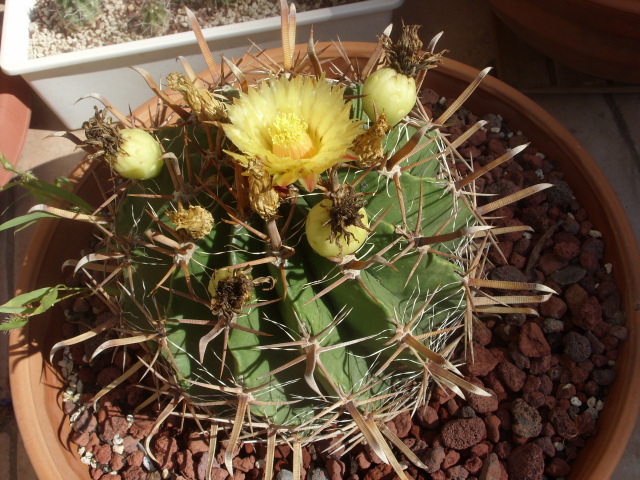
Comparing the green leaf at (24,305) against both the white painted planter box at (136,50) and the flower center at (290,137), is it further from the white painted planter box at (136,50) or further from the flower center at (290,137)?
the white painted planter box at (136,50)

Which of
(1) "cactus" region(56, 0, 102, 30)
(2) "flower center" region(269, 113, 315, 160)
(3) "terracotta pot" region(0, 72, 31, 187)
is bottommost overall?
(3) "terracotta pot" region(0, 72, 31, 187)

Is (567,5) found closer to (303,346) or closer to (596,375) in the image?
(596,375)

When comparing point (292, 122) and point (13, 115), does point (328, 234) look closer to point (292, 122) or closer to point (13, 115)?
point (292, 122)

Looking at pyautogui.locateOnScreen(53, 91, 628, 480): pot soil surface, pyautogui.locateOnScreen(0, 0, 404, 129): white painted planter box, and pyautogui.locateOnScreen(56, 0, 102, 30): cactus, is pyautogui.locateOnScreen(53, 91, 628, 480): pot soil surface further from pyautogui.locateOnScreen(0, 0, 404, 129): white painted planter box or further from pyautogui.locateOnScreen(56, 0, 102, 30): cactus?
pyautogui.locateOnScreen(56, 0, 102, 30): cactus

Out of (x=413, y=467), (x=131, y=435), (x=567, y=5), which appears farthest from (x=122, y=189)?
(x=567, y=5)

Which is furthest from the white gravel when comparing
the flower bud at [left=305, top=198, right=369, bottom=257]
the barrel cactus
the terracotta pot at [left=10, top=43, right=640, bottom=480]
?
the flower bud at [left=305, top=198, right=369, bottom=257]
